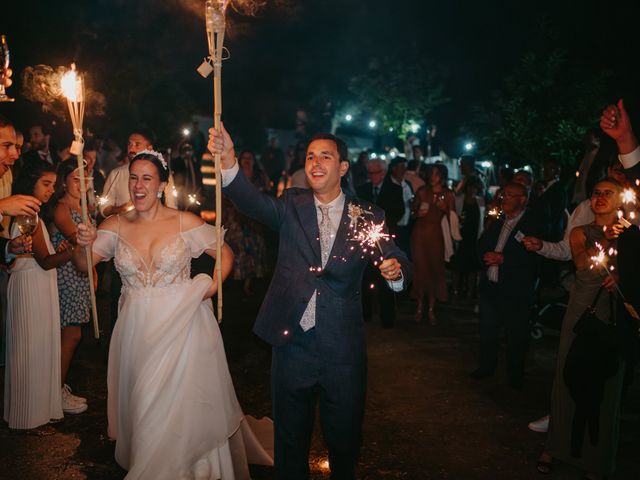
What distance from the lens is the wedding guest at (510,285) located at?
733 cm

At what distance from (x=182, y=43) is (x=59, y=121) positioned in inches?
428

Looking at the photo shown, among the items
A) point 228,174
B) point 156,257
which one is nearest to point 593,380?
point 228,174

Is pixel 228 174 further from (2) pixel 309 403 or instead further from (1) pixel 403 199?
(1) pixel 403 199

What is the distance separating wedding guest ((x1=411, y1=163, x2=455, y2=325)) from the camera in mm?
10281

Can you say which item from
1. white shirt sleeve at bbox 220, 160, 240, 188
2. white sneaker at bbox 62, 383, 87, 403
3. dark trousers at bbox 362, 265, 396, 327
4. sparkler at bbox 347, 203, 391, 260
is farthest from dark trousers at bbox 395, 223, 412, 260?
white shirt sleeve at bbox 220, 160, 240, 188

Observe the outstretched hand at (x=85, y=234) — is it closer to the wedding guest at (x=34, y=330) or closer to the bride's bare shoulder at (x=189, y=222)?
the bride's bare shoulder at (x=189, y=222)

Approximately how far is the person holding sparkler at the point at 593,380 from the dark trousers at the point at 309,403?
1.98 m

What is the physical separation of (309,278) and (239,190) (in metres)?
0.73

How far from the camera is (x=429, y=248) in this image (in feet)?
33.8

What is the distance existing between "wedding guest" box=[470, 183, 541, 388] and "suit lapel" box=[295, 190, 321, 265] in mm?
3626

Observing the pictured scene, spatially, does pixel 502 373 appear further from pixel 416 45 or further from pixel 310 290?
pixel 416 45

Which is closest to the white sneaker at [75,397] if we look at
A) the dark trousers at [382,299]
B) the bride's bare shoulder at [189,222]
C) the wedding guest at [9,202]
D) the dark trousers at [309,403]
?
the wedding guest at [9,202]

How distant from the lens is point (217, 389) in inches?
188

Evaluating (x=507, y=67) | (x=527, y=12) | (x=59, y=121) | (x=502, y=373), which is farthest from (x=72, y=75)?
(x=507, y=67)
